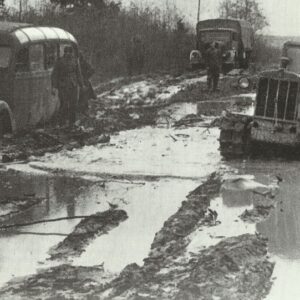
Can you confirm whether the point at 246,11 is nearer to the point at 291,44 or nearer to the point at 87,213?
the point at 291,44

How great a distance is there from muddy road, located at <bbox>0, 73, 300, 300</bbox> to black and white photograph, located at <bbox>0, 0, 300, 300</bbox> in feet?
0.07

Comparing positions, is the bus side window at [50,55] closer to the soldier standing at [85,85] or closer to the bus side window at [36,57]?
the bus side window at [36,57]

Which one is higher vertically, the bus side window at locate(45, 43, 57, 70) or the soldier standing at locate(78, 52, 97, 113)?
the bus side window at locate(45, 43, 57, 70)

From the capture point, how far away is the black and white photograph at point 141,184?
20.3 ft

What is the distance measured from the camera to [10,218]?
27.6 ft

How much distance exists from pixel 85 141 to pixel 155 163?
8.22 ft

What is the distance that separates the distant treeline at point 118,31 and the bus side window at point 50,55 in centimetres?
1603

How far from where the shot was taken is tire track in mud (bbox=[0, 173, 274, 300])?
223 inches

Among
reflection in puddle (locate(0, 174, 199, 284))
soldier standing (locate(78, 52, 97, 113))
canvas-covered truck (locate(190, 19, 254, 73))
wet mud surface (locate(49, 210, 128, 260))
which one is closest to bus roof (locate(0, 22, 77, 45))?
soldier standing (locate(78, 52, 97, 113))

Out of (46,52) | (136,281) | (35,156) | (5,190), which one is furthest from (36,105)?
(136,281)

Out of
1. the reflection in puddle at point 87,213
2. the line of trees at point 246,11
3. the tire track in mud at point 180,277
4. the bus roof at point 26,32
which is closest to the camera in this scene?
the tire track in mud at point 180,277

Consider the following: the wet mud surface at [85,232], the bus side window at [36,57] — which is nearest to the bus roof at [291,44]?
the bus side window at [36,57]

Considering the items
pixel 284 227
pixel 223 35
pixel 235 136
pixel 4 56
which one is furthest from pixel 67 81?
pixel 223 35

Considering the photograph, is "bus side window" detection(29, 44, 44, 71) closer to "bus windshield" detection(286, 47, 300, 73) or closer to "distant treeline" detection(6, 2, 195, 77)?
"bus windshield" detection(286, 47, 300, 73)
